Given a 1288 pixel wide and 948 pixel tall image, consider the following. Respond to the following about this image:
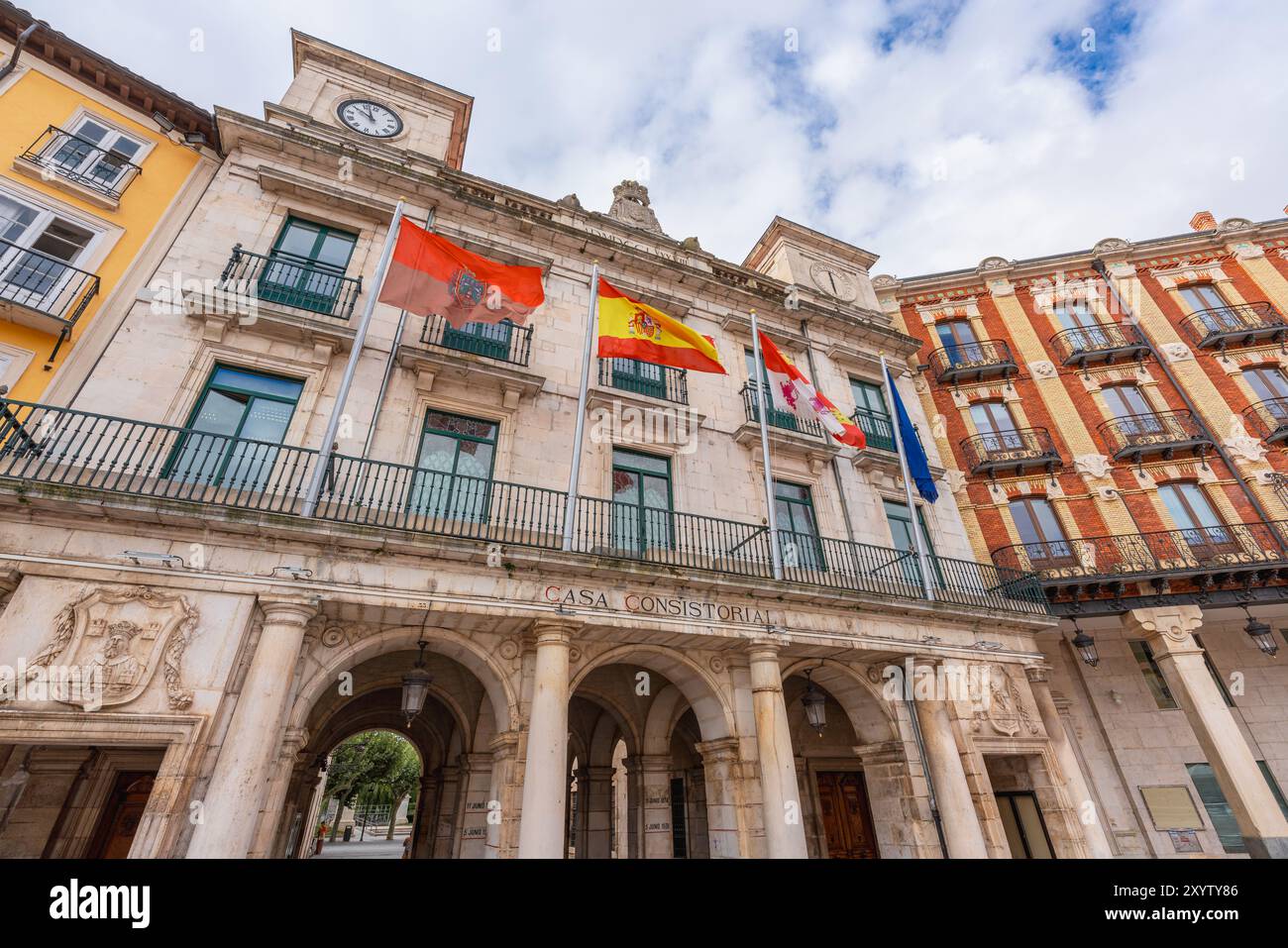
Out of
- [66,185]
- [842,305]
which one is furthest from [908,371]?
[66,185]

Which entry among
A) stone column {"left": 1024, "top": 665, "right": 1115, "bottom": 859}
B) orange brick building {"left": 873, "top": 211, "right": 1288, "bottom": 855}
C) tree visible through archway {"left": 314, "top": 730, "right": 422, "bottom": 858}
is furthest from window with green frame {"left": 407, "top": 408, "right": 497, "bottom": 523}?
tree visible through archway {"left": 314, "top": 730, "right": 422, "bottom": 858}

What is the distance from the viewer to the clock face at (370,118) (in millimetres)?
13555

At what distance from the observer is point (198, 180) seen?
11250 mm

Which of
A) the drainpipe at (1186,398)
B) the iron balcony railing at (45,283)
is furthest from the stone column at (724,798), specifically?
the drainpipe at (1186,398)

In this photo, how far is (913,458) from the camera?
1271 cm

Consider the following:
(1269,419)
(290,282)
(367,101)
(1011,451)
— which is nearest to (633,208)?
(367,101)

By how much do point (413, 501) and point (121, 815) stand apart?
6.24 m

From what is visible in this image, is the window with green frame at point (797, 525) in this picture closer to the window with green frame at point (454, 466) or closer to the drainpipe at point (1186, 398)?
the window with green frame at point (454, 466)

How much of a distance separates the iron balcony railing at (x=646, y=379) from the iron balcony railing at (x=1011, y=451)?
9430 millimetres

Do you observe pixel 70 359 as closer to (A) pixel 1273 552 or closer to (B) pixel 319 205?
→ (B) pixel 319 205

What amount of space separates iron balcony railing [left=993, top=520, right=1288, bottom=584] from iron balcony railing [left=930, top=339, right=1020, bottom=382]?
584cm

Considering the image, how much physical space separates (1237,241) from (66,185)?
32.8 metres

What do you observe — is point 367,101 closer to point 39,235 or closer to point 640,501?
point 39,235
